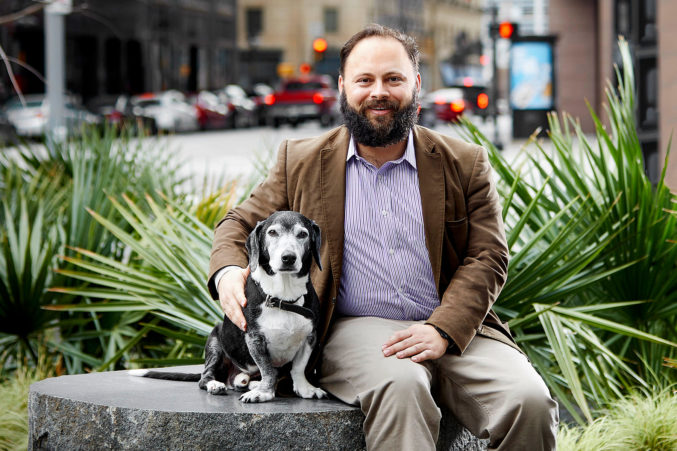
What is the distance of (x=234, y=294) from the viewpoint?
3.22 meters

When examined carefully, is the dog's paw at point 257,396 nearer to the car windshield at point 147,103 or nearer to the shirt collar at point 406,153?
the shirt collar at point 406,153

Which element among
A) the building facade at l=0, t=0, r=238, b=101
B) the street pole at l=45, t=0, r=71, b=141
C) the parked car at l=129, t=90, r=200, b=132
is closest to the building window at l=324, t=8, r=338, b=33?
the building facade at l=0, t=0, r=238, b=101

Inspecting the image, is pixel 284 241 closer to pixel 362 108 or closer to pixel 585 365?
pixel 362 108

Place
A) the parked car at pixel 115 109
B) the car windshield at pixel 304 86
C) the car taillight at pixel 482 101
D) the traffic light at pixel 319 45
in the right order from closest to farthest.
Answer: the car taillight at pixel 482 101, the traffic light at pixel 319 45, the parked car at pixel 115 109, the car windshield at pixel 304 86

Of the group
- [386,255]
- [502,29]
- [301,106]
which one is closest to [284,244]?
[386,255]

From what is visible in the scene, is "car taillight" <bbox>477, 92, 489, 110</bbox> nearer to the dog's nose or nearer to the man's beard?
the man's beard

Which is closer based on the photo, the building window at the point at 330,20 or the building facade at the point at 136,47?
the building facade at the point at 136,47

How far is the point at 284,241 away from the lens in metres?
2.99

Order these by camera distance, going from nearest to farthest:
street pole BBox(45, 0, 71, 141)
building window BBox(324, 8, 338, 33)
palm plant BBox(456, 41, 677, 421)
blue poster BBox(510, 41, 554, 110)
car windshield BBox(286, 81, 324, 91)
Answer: palm plant BBox(456, 41, 677, 421), street pole BBox(45, 0, 71, 141), blue poster BBox(510, 41, 554, 110), car windshield BBox(286, 81, 324, 91), building window BBox(324, 8, 338, 33)

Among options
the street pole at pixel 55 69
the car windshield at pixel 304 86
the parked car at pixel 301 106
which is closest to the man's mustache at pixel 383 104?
the street pole at pixel 55 69

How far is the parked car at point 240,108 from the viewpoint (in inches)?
1556

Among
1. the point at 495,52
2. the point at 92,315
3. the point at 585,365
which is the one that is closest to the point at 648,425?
the point at 585,365

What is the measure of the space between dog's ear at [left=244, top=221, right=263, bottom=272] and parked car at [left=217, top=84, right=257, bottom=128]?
3646 cm

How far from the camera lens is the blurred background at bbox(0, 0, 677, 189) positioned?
991 centimetres
